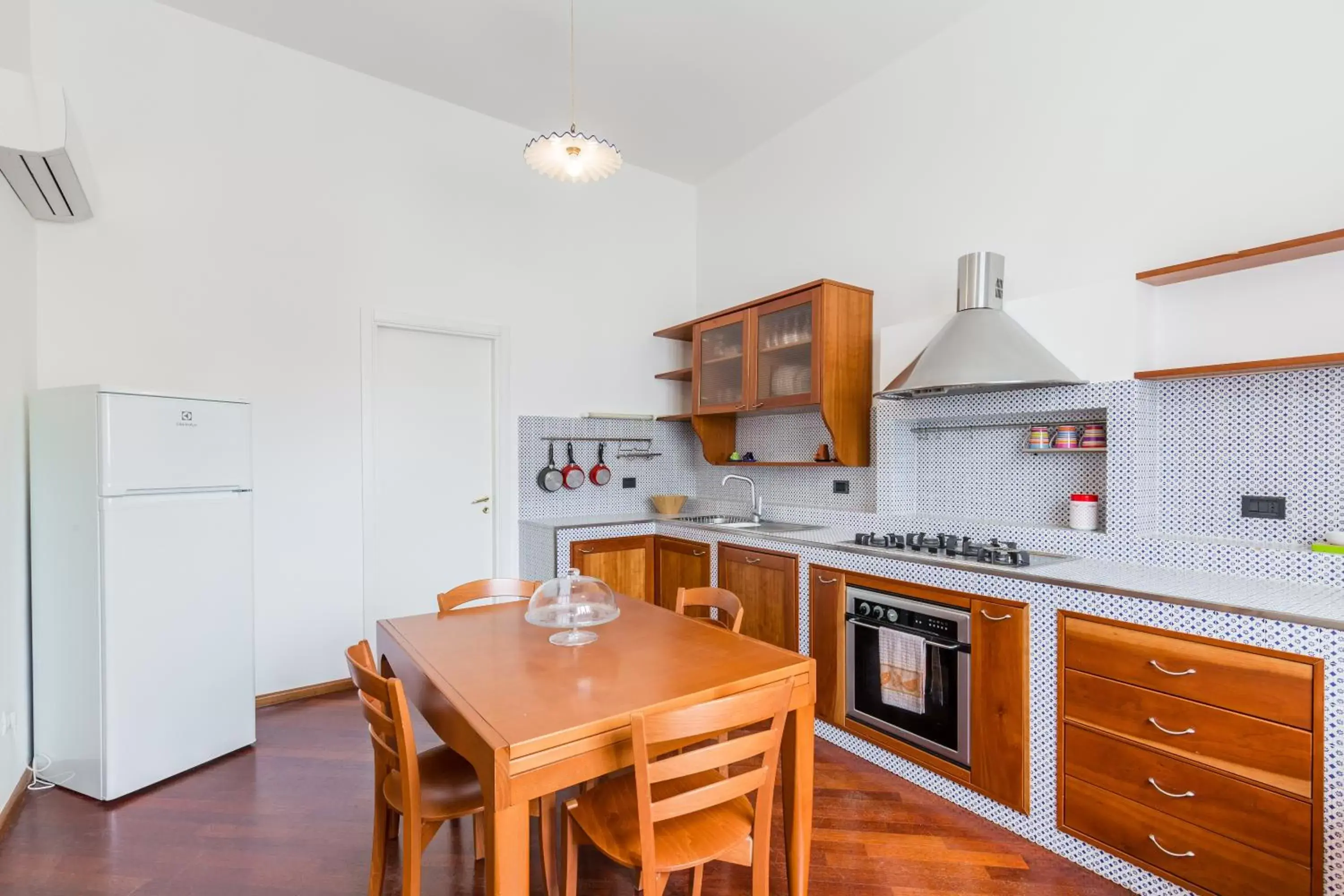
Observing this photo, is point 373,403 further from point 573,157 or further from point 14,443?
point 573,157

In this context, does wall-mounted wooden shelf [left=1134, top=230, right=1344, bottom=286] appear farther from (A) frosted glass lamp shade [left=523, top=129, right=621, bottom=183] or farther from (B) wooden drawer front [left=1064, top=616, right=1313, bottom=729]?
(A) frosted glass lamp shade [left=523, top=129, right=621, bottom=183]

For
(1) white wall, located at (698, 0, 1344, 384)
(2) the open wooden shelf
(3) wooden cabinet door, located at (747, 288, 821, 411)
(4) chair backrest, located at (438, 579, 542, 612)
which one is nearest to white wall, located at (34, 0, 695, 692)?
(2) the open wooden shelf

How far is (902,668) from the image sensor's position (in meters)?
2.56

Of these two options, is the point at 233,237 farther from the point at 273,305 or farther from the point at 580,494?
the point at 580,494

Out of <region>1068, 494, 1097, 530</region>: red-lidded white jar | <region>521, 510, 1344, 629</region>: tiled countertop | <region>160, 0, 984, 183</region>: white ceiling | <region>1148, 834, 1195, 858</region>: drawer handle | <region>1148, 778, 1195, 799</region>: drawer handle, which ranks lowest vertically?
<region>1148, 834, 1195, 858</region>: drawer handle

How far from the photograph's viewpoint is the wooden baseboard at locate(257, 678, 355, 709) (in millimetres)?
3289

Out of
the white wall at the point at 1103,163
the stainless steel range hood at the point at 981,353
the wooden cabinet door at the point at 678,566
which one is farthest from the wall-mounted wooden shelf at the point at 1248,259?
the wooden cabinet door at the point at 678,566

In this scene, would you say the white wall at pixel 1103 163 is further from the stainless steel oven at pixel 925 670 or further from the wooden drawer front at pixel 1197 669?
the stainless steel oven at pixel 925 670

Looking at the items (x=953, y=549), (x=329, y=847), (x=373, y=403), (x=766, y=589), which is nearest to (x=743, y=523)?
(x=766, y=589)

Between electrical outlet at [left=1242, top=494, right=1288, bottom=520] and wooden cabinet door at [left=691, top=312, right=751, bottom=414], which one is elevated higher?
wooden cabinet door at [left=691, top=312, right=751, bottom=414]

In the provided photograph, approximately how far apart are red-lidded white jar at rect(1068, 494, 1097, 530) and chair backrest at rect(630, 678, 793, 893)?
1.88m

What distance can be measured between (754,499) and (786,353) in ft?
3.88

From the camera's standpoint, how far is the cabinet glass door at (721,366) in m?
3.91

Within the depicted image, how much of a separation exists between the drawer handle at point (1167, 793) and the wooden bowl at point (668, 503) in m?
3.15
